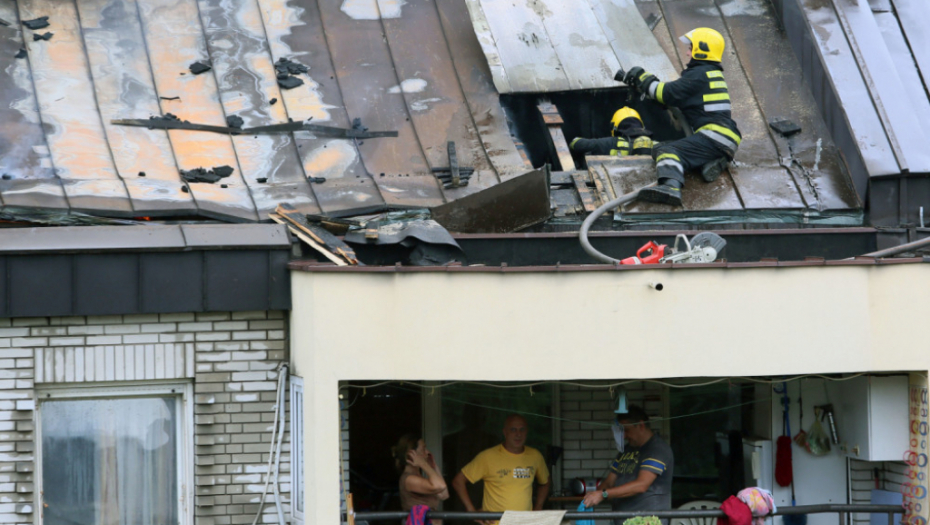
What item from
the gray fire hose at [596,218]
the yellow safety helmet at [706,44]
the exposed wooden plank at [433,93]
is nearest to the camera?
the gray fire hose at [596,218]

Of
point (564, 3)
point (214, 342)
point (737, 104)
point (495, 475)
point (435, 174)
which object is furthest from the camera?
point (564, 3)

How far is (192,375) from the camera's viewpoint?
7539mm

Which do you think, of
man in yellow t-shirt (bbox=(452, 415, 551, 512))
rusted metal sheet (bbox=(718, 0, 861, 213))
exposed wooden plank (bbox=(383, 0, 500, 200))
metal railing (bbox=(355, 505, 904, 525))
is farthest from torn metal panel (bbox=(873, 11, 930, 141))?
man in yellow t-shirt (bbox=(452, 415, 551, 512))

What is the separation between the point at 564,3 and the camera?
11.0 metres

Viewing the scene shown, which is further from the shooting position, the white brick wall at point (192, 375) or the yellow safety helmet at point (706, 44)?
the yellow safety helmet at point (706, 44)

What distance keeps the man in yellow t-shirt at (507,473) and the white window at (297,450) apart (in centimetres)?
131

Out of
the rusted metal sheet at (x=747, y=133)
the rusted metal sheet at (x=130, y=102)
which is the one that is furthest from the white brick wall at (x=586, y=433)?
the rusted metal sheet at (x=130, y=102)

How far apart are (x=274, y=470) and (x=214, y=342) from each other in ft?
3.47

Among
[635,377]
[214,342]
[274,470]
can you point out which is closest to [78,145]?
[214,342]

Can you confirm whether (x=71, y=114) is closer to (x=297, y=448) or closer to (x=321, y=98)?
(x=321, y=98)

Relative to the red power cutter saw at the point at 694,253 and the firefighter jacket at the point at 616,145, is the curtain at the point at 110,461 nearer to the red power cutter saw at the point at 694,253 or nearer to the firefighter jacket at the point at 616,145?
the red power cutter saw at the point at 694,253

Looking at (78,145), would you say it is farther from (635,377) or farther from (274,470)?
(635,377)

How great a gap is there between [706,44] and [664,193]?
1.57 m

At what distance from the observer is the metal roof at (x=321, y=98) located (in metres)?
8.81
